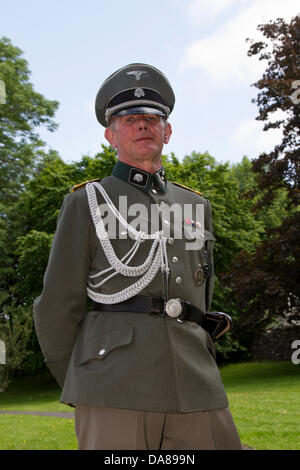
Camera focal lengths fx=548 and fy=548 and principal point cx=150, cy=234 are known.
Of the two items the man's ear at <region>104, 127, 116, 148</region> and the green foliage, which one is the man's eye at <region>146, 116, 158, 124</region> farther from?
the green foliage

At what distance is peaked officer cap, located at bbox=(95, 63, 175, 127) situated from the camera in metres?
2.86

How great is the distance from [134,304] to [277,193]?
16.2 meters

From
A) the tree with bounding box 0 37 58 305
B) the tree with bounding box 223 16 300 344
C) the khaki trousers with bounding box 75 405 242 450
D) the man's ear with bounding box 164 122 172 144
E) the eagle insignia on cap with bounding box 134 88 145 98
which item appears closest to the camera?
the khaki trousers with bounding box 75 405 242 450

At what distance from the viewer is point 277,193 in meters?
18.1

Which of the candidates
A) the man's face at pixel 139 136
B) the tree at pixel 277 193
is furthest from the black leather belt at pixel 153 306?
the tree at pixel 277 193

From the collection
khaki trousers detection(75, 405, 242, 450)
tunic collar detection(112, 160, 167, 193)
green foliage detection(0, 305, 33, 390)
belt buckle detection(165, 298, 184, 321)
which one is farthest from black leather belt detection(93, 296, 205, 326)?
green foliage detection(0, 305, 33, 390)

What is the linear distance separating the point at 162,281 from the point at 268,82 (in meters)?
16.3

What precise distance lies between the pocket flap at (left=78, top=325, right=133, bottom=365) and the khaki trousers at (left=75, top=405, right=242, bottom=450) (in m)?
0.23

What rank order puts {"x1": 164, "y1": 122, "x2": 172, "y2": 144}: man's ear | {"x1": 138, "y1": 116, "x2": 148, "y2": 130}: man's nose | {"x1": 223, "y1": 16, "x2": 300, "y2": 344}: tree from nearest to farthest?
{"x1": 138, "y1": 116, "x2": 148, "y2": 130}: man's nose < {"x1": 164, "y1": 122, "x2": 172, "y2": 144}: man's ear < {"x1": 223, "y1": 16, "x2": 300, "y2": 344}: tree

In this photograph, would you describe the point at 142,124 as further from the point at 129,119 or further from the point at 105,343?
the point at 105,343

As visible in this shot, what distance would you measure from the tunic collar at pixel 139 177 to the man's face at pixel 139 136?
5 cm

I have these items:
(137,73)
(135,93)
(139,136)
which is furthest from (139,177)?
(137,73)

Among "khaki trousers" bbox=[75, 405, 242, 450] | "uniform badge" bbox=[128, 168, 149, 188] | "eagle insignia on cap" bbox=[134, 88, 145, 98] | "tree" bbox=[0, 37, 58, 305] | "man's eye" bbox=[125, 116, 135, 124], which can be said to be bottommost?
"khaki trousers" bbox=[75, 405, 242, 450]
